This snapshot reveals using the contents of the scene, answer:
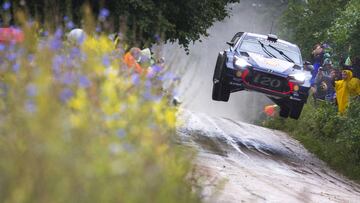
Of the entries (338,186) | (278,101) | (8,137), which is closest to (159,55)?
(8,137)

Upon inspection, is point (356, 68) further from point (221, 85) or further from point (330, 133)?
point (221, 85)

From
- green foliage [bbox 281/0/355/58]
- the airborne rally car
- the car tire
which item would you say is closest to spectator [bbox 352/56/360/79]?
the airborne rally car

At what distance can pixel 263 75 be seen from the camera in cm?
1390

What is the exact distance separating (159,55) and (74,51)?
4.39 feet

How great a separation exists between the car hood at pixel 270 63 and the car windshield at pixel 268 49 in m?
0.45

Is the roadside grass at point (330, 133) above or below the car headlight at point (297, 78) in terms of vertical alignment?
below

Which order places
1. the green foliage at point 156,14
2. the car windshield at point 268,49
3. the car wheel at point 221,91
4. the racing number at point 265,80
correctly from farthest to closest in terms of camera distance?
the green foliage at point 156,14
the car windshield at point 268,49
the car wheel at point 221,91
the racing number at point 265,80

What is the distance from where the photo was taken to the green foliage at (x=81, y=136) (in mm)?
3393

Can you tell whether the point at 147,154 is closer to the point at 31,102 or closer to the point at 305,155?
the point at 31,102

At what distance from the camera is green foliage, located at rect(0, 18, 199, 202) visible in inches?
134

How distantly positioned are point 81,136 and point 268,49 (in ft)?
39.4

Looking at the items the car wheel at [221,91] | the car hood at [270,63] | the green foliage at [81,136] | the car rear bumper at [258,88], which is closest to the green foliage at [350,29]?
the car hood at [270,63]

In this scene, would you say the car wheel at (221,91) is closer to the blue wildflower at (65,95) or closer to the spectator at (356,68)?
the spectator at (356,68)

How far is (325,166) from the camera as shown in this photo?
1530cm
